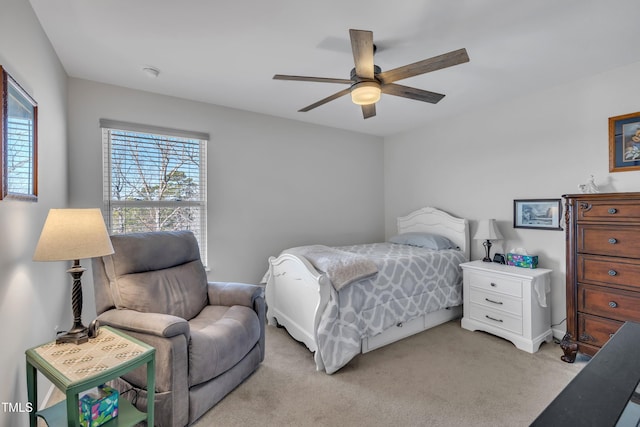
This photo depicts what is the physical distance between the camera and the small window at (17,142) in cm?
135

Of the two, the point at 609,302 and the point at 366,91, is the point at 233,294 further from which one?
the point at 609,302

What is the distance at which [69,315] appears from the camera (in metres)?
2.59

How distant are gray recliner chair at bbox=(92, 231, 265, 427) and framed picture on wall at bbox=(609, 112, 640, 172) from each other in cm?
328

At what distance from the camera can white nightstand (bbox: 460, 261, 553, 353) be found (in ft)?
8.85

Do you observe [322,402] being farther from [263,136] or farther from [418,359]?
[263,136]

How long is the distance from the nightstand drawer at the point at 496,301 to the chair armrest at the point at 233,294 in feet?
7.29

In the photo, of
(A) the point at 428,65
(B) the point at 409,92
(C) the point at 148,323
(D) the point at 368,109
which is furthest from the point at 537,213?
(C) the point at 148,323

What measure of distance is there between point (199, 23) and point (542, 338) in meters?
3.84

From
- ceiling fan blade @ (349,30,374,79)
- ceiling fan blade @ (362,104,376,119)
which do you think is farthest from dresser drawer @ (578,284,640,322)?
ceiling fan blade @ (349,30,374,79)

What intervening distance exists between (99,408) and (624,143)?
4.13 m

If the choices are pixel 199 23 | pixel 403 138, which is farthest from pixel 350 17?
pixel 403 138

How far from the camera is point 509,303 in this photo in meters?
2.82

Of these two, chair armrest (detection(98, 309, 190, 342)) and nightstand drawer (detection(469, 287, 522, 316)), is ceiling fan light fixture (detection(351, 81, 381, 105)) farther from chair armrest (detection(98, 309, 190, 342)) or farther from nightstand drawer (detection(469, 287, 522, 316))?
nightstand drawer (detection(469, 287, 522, 316))

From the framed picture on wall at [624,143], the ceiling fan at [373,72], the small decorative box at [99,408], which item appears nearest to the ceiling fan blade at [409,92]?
the ceiling fan at [373,72]
